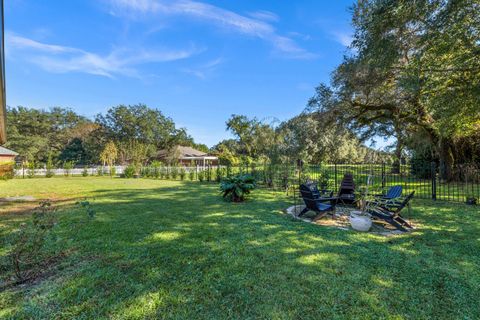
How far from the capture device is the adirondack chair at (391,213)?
16.0 ft

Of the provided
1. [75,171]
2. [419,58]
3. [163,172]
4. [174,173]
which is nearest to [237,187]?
[419,58]

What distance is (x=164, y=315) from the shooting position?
7.18ft

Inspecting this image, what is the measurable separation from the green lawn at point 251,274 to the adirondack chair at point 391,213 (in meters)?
0.31

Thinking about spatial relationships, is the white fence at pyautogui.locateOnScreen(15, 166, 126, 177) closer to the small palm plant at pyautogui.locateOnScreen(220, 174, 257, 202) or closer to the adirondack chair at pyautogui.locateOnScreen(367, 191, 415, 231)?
the small palm plant at pyautogui.locateOnScreen(220, 174, 257, 202)

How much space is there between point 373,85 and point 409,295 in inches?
428

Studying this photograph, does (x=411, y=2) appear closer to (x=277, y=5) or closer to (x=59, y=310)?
(x=277, y=5)

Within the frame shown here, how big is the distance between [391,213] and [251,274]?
396 centimetres

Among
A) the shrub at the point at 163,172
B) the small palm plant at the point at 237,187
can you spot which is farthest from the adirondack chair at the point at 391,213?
the shrub at the point at 163,172

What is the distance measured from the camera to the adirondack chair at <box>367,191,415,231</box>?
4.88m

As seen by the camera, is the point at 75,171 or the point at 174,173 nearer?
the point at 174,173

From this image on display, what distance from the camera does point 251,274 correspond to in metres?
2.94

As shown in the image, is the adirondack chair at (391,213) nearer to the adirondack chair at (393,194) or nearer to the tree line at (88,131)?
the adirondack chair at (393,194)

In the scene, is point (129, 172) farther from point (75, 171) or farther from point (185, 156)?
point (185, 156)

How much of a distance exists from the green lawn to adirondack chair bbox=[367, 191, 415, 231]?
0.31 m
